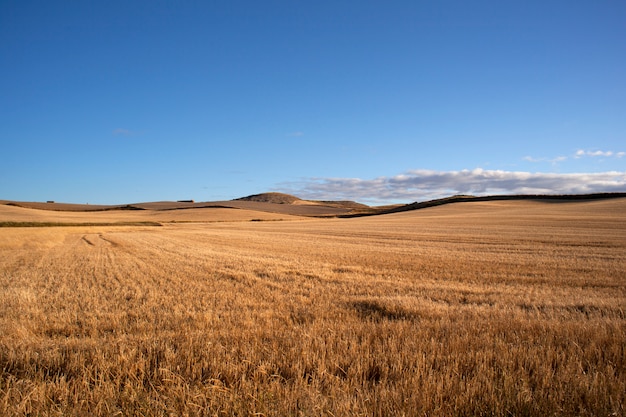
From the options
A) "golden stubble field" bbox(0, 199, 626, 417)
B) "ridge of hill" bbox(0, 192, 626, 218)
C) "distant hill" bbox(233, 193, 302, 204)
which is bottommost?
"golden stubble field" bbox(0, 199, 626, 417)

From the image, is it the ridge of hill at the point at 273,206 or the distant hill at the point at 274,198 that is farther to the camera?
the distant hill at the point at 274,198

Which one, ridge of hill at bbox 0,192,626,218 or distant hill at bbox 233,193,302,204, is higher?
distant hill at bbox 233,193,302,204

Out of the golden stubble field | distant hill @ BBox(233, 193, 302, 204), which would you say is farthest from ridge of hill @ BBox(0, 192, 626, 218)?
the golden stubble field

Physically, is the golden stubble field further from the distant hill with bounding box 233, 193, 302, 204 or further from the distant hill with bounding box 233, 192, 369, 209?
the distant hill with bounding box 233, 193, 302, 204

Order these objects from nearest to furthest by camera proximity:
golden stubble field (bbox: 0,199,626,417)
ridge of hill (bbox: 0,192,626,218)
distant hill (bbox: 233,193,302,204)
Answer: golden stubble field (bbox: 0,199,626,417) → ridge of hill (bbox: 0,192,626,218) → distant hill (bbox: 233,193,302,204)

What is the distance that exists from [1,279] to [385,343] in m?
14.0

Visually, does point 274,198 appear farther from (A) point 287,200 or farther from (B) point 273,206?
(B) point 273,206

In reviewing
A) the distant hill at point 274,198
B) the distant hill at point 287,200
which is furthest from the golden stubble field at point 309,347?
the distant hill at point 274,198

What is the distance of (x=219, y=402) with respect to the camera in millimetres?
3871

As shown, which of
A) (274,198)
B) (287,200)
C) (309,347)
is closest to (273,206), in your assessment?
(287,200)

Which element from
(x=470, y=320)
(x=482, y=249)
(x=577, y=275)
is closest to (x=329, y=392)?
(x=470, y=320)

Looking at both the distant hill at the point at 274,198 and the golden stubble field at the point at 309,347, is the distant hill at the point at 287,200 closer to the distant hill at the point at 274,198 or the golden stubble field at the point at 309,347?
the distant hill at the point at 274,198

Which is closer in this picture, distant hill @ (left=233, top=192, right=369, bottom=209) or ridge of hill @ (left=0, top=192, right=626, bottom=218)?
ridge of hill @ (left=0, top=192, right=626, bottom=218)

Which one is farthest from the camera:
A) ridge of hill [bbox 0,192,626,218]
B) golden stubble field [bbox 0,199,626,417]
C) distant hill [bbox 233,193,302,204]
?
distant hill [bbox 233,193,302,204]
